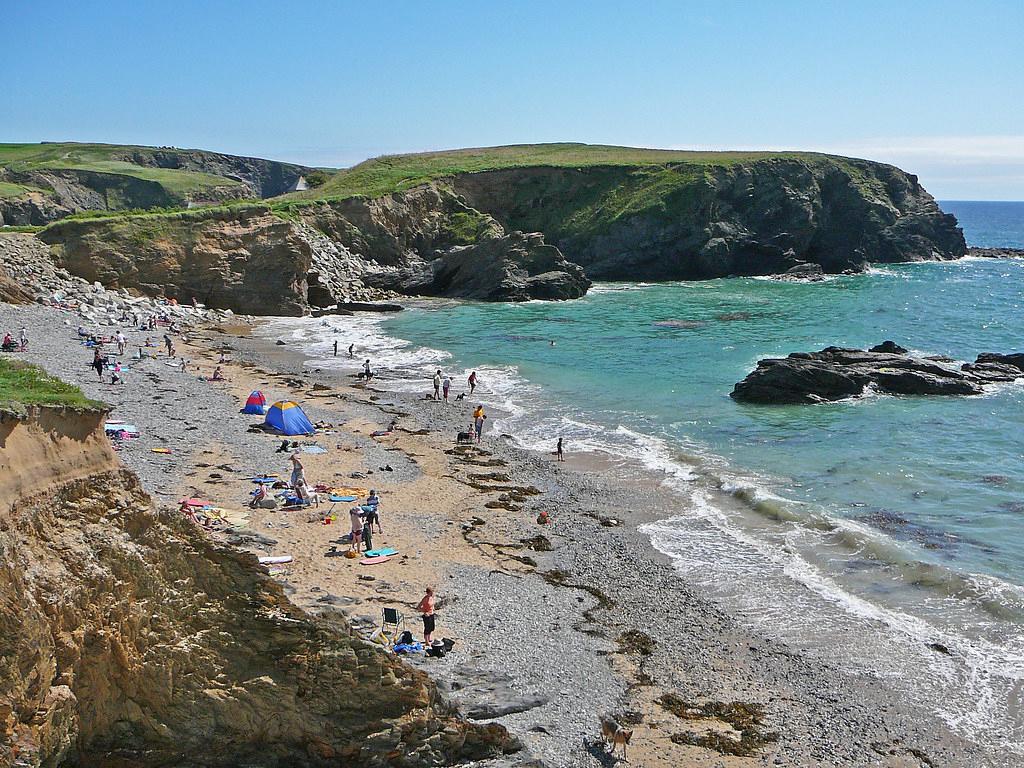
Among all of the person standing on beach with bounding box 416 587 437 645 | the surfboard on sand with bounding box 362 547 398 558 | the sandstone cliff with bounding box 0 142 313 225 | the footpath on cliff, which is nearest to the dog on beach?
the footpath on cliff

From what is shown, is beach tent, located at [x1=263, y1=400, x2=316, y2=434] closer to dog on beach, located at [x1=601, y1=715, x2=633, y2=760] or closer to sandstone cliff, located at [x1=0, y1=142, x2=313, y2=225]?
dog on beach, located at [x1=601, y1=715, x2=633, y2=760]

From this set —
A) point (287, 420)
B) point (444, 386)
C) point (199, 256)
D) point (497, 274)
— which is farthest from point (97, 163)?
point (287, 420)

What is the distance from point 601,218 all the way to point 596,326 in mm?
29352

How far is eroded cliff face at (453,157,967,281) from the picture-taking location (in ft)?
265

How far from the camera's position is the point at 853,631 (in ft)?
54.0

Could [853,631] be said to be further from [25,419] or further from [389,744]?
[25,419]

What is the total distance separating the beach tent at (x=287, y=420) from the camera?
2825 cm

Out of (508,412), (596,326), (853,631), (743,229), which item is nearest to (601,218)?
(743,229)

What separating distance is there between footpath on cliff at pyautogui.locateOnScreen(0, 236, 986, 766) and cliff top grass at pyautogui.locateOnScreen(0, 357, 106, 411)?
2.13 m

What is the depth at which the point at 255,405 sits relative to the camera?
1195 inches

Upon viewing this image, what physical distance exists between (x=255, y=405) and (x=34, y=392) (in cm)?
2105

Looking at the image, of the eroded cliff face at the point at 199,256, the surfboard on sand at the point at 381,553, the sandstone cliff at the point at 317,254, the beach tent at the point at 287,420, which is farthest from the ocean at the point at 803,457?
the beach tent at the point at 287,420

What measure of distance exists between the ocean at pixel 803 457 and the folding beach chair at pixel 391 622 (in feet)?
21.5

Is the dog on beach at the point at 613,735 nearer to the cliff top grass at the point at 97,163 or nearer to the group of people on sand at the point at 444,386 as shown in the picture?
the group of people on sand at the point at 444,386
